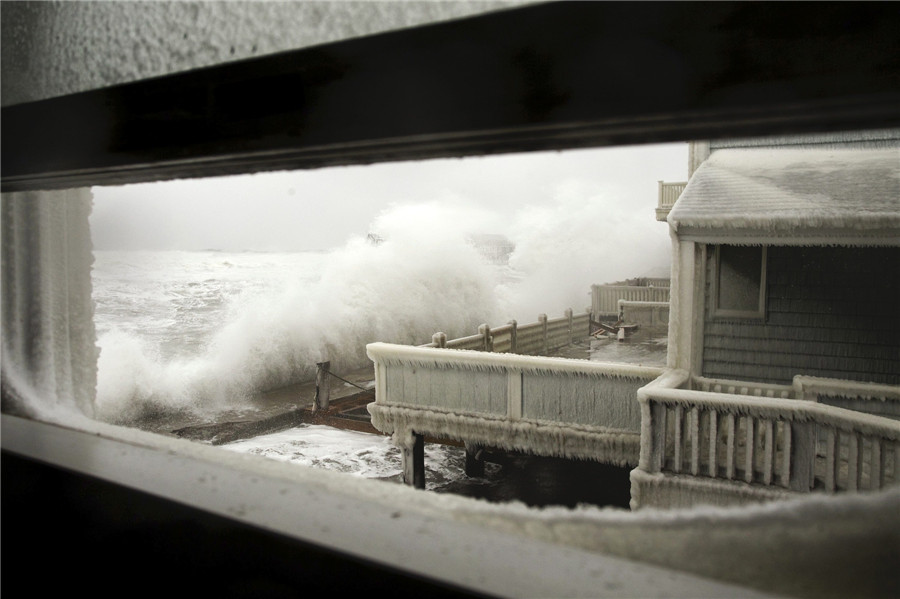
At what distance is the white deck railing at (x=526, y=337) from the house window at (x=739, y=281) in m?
2.91

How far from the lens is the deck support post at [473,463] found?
24.5 feet

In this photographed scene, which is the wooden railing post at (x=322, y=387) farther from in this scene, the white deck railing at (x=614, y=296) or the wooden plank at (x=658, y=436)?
the white deck railing at (x=614, y=296)

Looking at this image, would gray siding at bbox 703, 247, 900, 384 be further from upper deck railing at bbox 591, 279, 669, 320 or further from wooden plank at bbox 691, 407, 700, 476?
upper deck railing at bbox 591, 279, 669, 320

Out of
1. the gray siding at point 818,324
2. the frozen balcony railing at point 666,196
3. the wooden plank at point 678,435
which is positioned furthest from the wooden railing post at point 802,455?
the frozen balcony railing at point 666,196

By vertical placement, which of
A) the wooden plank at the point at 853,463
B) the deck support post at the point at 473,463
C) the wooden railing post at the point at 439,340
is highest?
the wooden railing post at the point at 439,340

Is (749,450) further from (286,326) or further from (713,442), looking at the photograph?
(286,326)

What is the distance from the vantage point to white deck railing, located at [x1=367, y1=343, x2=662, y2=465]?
17.4 ft

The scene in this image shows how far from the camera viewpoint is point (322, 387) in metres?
9.99

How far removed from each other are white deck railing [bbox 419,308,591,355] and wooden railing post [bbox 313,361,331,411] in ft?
6.77

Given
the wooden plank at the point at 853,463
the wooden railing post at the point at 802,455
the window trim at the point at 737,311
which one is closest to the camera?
the wooden plank at the point at 853,463

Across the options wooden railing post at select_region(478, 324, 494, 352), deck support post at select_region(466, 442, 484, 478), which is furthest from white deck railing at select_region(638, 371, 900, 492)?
wooden railing post at select_region(478, 324, 494, 352)

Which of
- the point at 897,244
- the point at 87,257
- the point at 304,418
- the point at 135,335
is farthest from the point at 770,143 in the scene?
the point at 135,335

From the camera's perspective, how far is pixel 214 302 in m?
19.6

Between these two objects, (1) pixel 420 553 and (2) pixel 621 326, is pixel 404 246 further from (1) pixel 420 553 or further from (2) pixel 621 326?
(1) pixel 420 553
